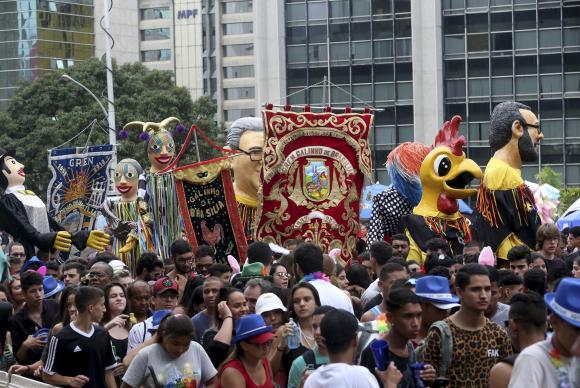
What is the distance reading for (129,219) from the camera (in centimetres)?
2175

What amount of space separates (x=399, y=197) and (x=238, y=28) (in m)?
63.3

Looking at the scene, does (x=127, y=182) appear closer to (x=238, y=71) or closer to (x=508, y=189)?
(x=508, y=189)

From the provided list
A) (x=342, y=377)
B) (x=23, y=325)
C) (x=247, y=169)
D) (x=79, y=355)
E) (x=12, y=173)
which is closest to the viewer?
(x=342, y=377)

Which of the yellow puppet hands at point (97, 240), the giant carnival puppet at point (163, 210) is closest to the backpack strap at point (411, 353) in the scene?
the yellow puppet hands at point (97, 240)

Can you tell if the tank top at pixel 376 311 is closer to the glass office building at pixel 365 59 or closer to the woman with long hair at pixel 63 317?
the woman with long hair at pixel 63 317

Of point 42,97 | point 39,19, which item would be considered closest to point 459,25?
point 42,97

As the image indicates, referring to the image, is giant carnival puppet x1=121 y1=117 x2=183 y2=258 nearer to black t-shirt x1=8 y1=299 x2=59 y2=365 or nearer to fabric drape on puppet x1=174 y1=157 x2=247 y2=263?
fabric drape on puppet x1=174 y1=157 x2=247 y2=263

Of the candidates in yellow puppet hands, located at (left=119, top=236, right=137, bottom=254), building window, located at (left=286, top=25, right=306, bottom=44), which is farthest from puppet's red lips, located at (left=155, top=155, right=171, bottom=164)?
building window, located at (left=286, top=25, right=306, bottom=44)

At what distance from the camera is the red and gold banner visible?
1802cm

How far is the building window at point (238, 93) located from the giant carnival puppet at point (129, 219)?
2236 inches

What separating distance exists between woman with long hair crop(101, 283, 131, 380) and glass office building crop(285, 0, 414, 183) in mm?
39584

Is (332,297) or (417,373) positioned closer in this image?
(417,373)

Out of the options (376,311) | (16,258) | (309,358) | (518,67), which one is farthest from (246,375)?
(518,67)

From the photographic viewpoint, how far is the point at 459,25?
49.3 meters
